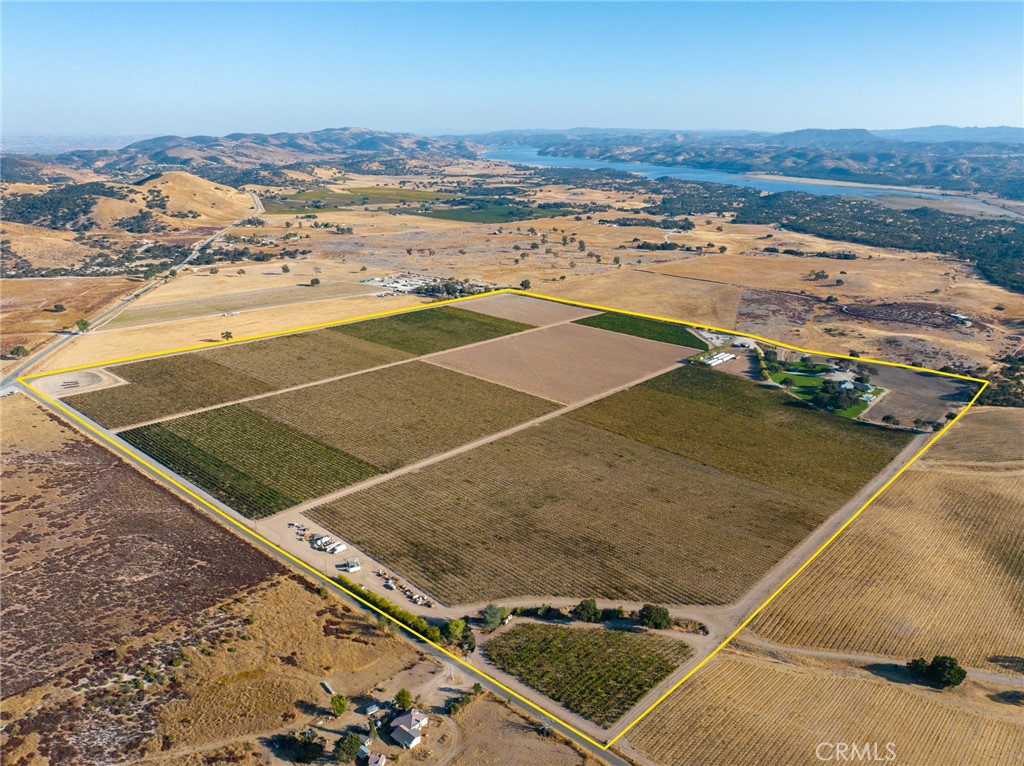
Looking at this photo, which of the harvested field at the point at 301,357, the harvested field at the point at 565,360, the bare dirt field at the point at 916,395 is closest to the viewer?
the bare dirt field at the point at 916,395

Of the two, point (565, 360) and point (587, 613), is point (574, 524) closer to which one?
point (587, 613)

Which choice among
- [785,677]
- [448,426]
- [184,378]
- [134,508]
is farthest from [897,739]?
[184,378]

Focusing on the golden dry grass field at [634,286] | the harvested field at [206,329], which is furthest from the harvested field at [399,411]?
the golden dry grass field at [634,286]

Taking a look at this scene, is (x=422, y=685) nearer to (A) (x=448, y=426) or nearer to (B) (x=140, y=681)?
(B) (x=140, y=681)

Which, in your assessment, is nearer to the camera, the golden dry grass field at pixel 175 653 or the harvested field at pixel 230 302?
the golden dry grass field at pixel 175 653

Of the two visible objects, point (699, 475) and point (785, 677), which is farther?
point (699, 475)

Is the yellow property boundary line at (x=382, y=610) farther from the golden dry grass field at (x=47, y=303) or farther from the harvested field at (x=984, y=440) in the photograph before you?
the golden dry grass field at (x=47, y=303)
